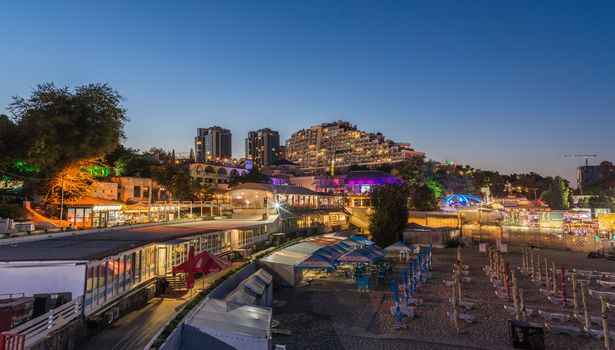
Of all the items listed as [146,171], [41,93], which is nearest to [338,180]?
[146,171]

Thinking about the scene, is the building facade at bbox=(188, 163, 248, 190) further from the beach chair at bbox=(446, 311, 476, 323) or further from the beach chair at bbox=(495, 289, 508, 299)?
the beach chair at bbox=(446, 311, 476, 323)

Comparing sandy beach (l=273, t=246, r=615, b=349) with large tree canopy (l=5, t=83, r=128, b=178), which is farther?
large tree canopy (l=5, t=83, r=128, b=178)

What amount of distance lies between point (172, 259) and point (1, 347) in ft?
36.2

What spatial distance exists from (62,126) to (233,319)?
104 feet

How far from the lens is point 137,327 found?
1154 centimetres

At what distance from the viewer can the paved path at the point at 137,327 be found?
10172mm

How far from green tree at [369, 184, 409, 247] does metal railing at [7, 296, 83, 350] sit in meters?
29.8

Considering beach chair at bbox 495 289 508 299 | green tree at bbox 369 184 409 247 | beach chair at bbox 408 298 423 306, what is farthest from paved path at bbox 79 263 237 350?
green tree at bbox 369 184 409 247

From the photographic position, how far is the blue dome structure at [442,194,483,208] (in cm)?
6706

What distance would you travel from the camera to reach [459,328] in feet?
48.7

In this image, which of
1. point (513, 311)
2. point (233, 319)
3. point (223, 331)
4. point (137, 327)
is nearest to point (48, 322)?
point (137, 327)

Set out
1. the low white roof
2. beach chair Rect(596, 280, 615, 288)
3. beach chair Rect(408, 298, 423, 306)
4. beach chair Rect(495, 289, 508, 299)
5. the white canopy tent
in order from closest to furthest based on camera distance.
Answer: the white canopy tent
the low white roof
beach chair Rect(408, 298, 423, 306)
beach chair Rect(495, 289, 508, 299)
beach chair Rect(596, 280, 615, 288)

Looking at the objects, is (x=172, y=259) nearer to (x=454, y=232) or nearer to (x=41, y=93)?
(x=41, y=93)

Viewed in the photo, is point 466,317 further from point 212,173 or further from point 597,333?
point 212,173
